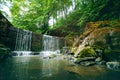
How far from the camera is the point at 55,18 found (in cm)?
3153

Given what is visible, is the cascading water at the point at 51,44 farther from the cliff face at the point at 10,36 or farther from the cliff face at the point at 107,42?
the cliff face at the point at 107,42

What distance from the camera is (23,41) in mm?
20797

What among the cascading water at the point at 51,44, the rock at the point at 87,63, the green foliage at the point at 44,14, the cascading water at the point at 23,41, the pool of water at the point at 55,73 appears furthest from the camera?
the green foliage at the point at 44,14

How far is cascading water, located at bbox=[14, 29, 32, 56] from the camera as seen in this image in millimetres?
20047

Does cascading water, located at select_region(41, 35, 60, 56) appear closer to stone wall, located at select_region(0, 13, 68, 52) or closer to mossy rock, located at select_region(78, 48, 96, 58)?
stone wall, located at select_region(0, 13, 68, 52)

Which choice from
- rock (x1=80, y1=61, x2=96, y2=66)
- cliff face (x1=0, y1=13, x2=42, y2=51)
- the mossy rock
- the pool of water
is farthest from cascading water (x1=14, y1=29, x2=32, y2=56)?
the pool of water

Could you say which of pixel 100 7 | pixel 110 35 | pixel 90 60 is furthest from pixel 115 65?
pixel 100 7

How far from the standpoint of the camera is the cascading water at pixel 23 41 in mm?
20047

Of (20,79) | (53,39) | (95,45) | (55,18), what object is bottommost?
(20,79)

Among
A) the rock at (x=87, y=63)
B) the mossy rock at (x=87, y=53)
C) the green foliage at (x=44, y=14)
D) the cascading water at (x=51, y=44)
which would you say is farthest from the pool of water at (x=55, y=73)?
the green foliage at (x=44, y=14)

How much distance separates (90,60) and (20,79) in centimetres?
573

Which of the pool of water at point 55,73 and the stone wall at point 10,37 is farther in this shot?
the stone wall at point 10,37

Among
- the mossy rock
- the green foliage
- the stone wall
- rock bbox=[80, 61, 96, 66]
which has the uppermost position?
the green foliage

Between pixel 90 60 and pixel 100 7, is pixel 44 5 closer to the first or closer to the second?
pixel 100 7
